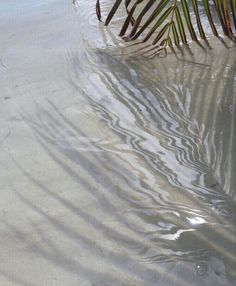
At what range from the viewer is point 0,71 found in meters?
1.86

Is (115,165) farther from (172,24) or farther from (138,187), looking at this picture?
(172,24)

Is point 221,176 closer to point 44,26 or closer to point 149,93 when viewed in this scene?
point 149,93

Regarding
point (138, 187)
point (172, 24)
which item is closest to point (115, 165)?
point (138, 187)

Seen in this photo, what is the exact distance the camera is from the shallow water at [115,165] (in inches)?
41.1

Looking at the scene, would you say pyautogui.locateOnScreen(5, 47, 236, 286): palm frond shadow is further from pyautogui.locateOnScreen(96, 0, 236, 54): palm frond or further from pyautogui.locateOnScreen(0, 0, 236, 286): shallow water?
pyautogui.locateOnScreen(96, 0, 236, 54): palm frond

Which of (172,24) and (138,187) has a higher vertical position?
(172,24)

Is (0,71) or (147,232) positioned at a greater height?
(0,71)

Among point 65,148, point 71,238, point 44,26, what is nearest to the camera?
point 71,238

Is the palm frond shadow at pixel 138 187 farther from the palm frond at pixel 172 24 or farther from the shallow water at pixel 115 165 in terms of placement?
the palm frond at pixel 172 24

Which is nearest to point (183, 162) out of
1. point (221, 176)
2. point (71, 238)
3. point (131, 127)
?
point (221, 176)

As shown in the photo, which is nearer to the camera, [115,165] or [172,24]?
[115,165]

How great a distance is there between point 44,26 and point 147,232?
4.46 ft

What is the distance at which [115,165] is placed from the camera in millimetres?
1331

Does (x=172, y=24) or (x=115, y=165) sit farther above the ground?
(x=172, y=24)
